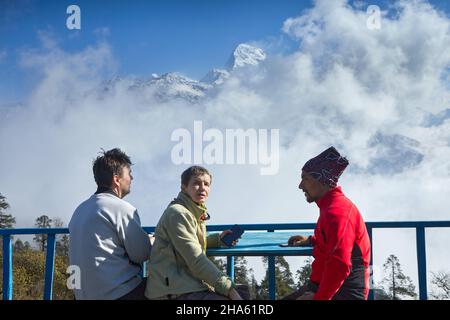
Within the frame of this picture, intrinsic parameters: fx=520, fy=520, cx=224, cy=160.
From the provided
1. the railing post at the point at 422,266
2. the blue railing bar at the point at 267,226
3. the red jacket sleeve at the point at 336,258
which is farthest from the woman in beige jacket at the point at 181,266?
the railing post at the point at 422,266

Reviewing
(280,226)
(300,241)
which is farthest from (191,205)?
(280,226)

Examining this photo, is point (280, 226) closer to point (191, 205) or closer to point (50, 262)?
point (191, 205)

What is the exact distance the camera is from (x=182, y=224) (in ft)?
8.86

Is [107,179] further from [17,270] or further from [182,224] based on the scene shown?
[17,270]

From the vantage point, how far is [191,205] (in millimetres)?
2857

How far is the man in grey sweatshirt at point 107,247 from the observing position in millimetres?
2801

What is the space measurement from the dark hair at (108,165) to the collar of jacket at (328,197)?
3.79 ft

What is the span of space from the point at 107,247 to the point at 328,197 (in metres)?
1.21

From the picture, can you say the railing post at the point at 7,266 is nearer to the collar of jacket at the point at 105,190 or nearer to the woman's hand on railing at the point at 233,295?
the collar of jacket at the point at 105,190

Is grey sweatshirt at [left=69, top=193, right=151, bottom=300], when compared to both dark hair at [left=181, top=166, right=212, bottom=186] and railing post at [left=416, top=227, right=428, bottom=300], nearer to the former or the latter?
dark hair at [left=181, top=166, right=212, bottom=186]

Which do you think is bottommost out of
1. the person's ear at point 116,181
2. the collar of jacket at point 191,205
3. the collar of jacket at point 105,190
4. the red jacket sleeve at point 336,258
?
the red jacket sleeve at point 336,258

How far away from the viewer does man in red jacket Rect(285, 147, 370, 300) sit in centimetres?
240

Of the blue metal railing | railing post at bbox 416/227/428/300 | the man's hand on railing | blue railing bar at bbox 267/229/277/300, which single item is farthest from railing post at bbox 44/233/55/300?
railing post at bbox 416/227/428/300
